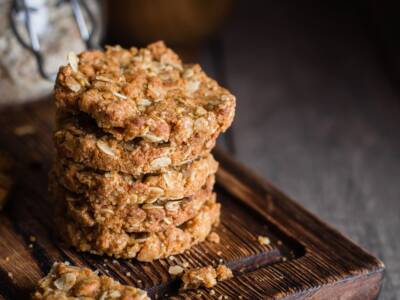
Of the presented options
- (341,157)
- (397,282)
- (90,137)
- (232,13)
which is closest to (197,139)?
(90,137)

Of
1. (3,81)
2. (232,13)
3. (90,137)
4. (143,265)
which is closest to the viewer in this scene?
(90,137)

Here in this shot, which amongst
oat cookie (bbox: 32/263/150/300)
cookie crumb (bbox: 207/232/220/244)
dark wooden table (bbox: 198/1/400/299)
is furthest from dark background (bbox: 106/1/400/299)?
oat cookie (bbox: 32/263/150/300)

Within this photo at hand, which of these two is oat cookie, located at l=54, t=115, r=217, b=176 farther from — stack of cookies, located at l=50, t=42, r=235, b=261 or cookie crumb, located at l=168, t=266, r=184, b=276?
cookie crumb, located at l=168, t=266, r=184, b=276

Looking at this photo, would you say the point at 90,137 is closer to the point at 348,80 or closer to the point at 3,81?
the point at 3,81

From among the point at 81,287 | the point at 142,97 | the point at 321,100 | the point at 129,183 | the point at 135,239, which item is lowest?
the point at 81,287

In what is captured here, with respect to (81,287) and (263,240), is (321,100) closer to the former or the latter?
(263,240)

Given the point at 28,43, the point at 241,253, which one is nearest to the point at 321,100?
the point at 28,43
